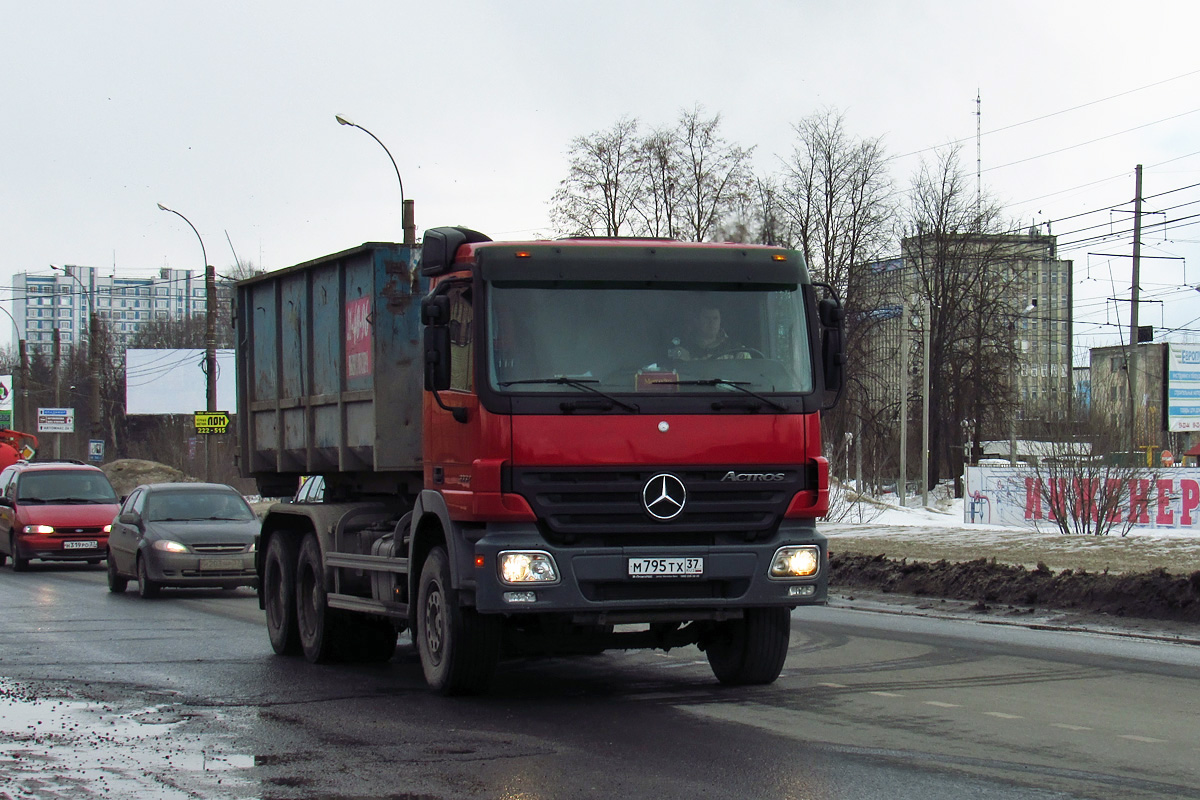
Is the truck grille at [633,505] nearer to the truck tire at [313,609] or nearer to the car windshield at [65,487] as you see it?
the truck tire at [313,609]

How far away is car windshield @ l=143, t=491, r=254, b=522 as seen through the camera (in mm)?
20250

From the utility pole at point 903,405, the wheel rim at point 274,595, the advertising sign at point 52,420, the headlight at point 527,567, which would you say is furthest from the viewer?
the advertising sign at point 52,420

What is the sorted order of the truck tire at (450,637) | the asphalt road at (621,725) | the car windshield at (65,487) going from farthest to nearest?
1. the car windshield at (65,487)
2. the truck tire at (450,637)
3. the asphalt road at (621,725)

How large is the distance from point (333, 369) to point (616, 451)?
12.0 ft

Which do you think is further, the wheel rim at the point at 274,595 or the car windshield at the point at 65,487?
the car windshield at the point at 65,487

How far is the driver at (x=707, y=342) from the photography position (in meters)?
9.02

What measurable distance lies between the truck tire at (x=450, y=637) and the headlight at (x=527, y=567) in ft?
1.96

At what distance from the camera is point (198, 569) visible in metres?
19.0

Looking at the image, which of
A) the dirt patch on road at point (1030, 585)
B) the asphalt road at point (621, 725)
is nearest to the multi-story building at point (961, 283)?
→ the dirt patch on road at point (1030, 585)

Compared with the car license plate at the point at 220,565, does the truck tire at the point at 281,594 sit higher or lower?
higher

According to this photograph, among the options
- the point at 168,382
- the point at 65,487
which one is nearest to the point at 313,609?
the point at 65,487

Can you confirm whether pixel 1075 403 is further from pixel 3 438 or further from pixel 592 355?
pixel 3 438

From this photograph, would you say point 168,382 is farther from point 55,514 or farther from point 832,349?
point 832,349

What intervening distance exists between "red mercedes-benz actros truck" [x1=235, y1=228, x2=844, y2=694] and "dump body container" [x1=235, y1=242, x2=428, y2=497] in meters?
0.85
